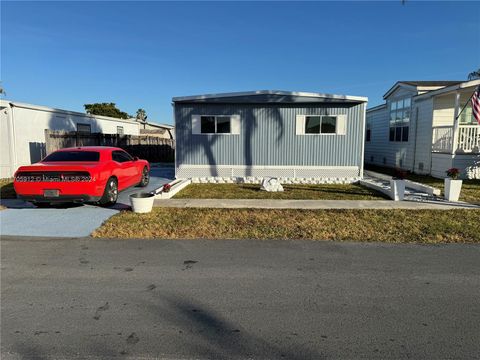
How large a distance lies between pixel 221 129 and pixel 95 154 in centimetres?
548

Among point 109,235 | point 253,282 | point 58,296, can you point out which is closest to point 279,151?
point 109,235

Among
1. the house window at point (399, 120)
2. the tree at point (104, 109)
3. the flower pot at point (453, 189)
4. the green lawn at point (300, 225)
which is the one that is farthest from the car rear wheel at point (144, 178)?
the tree at point (104, 109)

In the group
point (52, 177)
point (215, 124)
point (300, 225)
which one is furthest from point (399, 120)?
point (52, 177)

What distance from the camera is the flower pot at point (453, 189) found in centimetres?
931

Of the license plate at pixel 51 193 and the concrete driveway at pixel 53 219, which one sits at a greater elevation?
the license plate at pixel 51 193

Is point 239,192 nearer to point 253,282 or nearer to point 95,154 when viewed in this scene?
point 95,154

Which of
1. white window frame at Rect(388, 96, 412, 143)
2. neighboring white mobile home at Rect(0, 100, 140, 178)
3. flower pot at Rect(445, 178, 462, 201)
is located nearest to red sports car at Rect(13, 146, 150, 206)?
neighboring white mobile home at Rect(0, 100, 140, 178)

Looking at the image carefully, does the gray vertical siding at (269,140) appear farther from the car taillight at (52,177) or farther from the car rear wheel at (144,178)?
the car taillight at (52,177)

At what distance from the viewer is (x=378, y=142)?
2138 centimetres

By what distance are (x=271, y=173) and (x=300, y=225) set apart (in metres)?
6.61

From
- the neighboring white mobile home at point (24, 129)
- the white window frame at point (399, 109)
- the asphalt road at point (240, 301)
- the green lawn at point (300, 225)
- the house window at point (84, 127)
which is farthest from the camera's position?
the house window at point (84, 127)

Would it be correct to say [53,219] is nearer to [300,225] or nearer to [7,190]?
[7,190]

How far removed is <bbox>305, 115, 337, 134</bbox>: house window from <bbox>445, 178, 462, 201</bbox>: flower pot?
4700 mm

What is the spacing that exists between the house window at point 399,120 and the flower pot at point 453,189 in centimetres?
886
